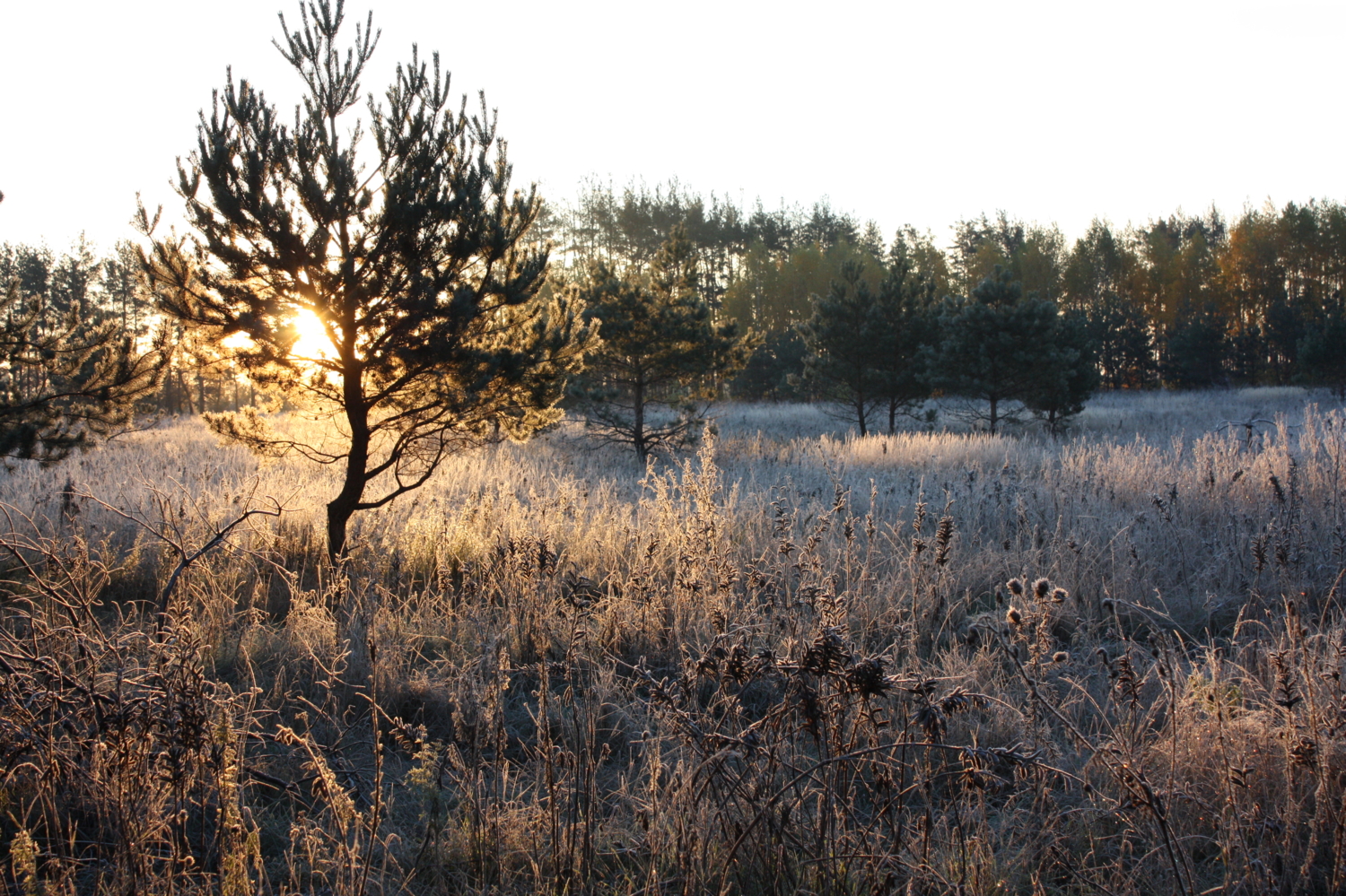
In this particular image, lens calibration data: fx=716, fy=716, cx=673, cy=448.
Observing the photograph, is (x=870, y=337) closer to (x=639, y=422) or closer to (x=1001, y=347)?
(x=1001, y=347)

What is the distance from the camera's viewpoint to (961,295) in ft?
74.2

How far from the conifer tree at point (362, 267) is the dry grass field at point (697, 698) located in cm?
113

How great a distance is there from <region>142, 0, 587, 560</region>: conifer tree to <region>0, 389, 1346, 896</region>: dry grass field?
1.13 metres

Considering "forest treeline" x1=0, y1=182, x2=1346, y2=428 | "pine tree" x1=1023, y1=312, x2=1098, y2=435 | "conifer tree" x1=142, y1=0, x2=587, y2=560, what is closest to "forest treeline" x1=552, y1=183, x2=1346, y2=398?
"forest treeline" x1=0, y1=182, x2=1346, y2=428

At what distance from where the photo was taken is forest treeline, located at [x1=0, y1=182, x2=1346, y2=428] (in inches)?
772

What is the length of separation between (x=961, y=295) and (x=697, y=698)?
21.9m

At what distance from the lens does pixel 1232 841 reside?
6.89 feet

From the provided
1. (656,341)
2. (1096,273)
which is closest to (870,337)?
(656,341)

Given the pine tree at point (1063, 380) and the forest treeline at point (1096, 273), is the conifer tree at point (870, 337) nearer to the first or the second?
the pine tree at point (1063, 380)

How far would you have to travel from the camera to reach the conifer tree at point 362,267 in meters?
5.07

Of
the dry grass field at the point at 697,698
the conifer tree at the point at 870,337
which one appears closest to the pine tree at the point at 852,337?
the conifer tree at the point at 870,337

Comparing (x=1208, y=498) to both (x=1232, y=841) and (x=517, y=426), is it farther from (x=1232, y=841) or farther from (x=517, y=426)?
(x=517, y=426)

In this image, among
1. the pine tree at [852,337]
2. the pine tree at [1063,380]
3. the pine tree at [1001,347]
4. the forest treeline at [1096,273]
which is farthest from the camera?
the forest treeline at [1096,273]

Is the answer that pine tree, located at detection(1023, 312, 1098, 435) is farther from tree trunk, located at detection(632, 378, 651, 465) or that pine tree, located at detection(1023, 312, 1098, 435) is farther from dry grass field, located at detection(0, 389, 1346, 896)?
dry grass field, located at detection(0, 389, 1346, 896)
